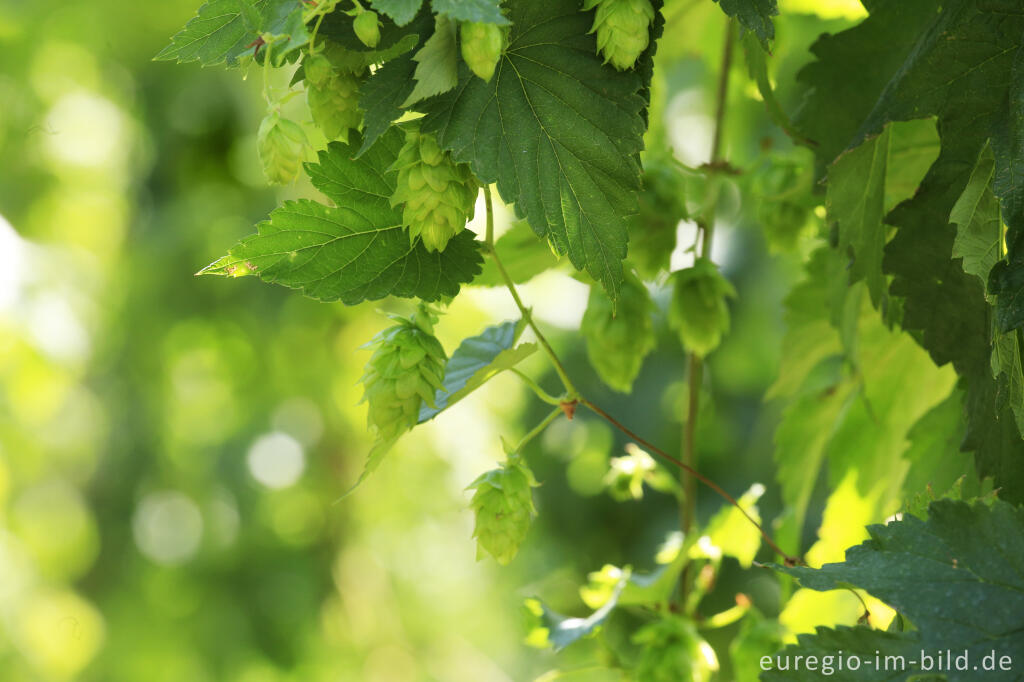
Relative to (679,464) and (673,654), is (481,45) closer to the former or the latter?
(679,464)

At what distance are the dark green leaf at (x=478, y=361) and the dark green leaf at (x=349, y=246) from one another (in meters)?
0.06

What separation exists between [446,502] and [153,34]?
174cm

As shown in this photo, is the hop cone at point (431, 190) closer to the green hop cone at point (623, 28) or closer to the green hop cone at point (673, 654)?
the green hop cone at point (623, 28)

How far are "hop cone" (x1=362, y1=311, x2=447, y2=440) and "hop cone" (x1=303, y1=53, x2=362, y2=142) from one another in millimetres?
101

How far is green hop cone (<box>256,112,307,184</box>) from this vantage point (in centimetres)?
41

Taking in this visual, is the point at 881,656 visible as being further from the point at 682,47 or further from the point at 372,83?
the point at 682,47

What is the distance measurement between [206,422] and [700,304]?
2.43 meters

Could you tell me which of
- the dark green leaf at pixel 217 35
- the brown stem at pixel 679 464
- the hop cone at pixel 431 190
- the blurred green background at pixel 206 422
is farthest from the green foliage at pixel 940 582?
the blurred green background at pixel 206 422

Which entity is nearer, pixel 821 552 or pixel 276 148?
pixel 276 148

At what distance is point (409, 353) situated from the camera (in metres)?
0.42

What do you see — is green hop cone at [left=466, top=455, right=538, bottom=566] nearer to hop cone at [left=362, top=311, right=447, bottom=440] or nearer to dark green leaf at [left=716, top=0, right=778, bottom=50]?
hop cone at [left=362, top=311, right=447, bottom=440]

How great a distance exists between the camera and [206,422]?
279 centimetres

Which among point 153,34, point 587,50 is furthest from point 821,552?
point 153,34

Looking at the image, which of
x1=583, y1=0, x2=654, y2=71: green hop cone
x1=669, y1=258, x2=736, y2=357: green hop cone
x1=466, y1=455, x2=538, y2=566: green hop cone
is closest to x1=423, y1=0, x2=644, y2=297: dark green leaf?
x1=583, y1=0, x2=654, y2=71: green hop cone
